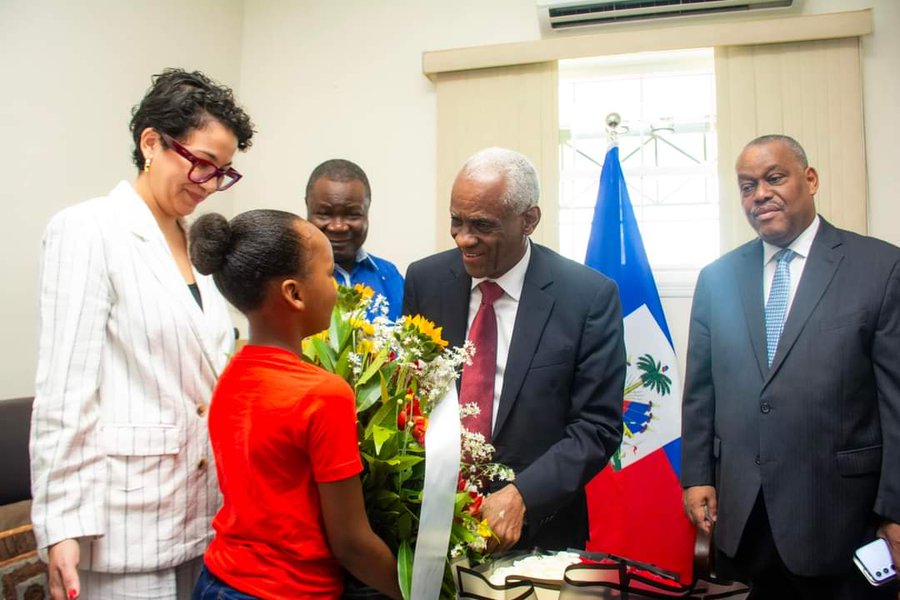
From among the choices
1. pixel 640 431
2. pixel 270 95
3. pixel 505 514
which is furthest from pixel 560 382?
pixel 270 95

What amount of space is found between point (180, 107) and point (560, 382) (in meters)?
1.06

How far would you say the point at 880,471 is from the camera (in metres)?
1.85

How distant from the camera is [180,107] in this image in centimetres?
145

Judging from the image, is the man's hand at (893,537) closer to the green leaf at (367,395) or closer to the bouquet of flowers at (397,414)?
the bouquet of flowers at (397,414)

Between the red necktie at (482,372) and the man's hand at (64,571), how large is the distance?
Answer: 0.83 m

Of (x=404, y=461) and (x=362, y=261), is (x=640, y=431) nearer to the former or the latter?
(x=362, y=261)

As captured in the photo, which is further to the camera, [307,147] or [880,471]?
[307,147]

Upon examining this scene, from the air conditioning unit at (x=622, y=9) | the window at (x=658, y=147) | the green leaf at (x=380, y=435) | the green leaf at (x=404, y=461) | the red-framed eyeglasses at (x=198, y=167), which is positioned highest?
the air conditioning unit at (x=622, y=9)

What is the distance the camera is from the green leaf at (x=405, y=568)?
3.31 feet

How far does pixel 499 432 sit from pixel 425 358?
0.48 metres

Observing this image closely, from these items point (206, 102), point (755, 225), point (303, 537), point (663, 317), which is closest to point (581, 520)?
point (303, 537)

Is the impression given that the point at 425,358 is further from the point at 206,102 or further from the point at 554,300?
the point at 206,102

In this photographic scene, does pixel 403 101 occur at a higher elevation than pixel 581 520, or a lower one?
higher

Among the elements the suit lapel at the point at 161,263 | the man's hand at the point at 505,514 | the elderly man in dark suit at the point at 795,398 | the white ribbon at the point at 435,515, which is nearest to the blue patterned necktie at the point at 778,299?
the elderly man in dark suit at the point at 795,398
